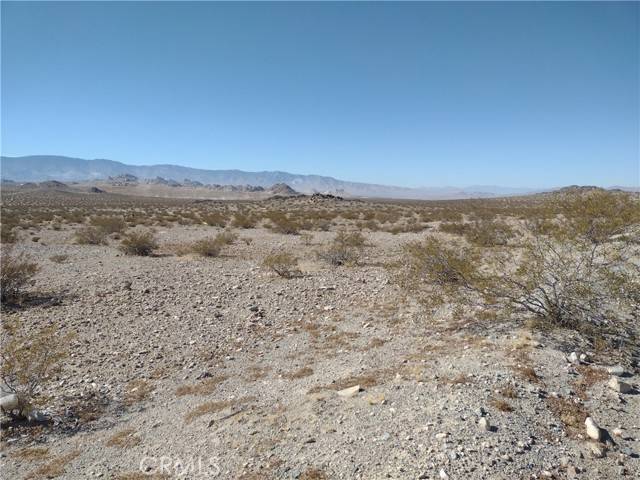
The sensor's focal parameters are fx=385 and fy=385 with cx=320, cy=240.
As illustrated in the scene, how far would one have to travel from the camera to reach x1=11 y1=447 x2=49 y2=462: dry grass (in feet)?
16.1

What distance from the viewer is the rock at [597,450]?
381cm

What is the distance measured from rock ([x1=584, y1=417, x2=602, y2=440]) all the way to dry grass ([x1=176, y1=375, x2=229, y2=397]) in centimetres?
513

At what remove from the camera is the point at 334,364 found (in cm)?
683

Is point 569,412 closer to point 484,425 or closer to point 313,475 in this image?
point 484,425

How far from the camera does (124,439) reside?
5164 millimetres

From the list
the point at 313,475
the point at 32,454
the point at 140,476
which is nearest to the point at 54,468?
the point at 32,454

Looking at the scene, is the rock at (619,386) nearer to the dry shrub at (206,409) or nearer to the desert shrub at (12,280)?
the dry shrub at (206,409)

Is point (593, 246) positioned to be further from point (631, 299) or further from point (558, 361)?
point (558, 361)

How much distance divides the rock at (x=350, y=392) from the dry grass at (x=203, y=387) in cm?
225

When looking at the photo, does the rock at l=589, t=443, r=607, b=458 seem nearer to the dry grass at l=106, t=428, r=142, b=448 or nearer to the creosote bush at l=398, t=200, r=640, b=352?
the creosote bush at l=398, t=200, r=640, b=352

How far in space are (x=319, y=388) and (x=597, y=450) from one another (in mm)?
3424

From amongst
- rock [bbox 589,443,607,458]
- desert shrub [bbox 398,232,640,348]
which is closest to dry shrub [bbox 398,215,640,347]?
desert shrub [bbox 398,232,640,348]

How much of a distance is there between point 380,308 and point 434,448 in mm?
5950

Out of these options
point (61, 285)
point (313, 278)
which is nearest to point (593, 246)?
point (313, 278)
